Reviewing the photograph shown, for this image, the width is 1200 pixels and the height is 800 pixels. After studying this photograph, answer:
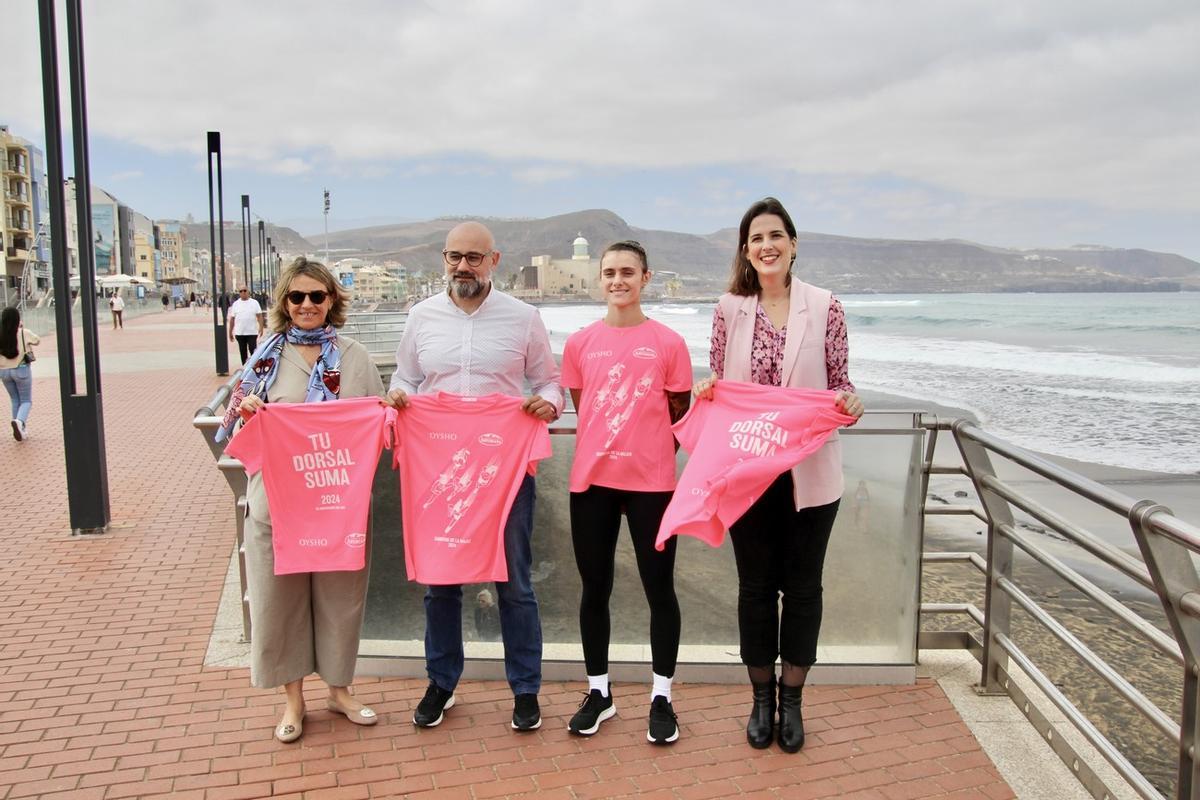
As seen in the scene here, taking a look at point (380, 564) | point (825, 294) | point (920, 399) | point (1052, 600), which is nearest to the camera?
point (825, 294)

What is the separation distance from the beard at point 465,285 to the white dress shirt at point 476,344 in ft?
0.25

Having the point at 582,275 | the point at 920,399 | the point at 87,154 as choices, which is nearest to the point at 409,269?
the point at 582,275

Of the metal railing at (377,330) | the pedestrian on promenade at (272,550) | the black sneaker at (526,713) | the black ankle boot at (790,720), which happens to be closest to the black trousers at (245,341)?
the metal railing at (377,330)

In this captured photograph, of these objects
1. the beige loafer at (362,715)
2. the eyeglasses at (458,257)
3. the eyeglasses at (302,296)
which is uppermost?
the eyeglasses at (458,257)

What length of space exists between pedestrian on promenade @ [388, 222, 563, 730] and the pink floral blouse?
772 millimetres

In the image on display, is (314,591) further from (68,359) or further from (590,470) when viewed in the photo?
Result: (68,359)

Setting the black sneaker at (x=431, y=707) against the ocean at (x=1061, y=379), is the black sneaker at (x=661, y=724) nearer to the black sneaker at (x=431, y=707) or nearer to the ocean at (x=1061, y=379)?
the black sneaker at (x=431, y=707)

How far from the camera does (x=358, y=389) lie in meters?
3.94

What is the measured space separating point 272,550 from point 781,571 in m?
2.05

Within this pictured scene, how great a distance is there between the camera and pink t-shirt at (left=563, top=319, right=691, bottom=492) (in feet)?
12.1

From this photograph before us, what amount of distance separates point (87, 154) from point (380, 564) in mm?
5061

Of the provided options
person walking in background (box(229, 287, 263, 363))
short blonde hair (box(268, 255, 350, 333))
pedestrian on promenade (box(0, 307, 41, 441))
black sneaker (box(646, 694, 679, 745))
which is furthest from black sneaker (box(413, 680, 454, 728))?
person walking in background (box(229, 287, 263, 363))

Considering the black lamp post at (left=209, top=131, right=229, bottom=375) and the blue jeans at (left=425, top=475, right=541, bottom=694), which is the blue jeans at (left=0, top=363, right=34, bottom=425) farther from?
the blue jeans at (left=425, top=475, right=541, bottom=694)

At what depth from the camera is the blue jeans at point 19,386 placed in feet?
40.2
